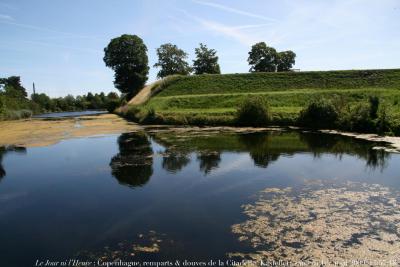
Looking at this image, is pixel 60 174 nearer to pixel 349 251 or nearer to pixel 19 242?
pixel 19 242

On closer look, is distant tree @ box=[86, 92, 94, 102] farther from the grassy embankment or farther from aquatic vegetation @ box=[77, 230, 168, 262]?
aquatic vegetation @ box=[77, 230, 168, 262]

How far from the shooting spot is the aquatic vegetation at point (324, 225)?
988 centimetres

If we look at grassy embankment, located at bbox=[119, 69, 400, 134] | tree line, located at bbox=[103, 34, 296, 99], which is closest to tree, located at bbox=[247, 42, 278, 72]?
tree line, located at bbox=[103, 34, 296, 99]

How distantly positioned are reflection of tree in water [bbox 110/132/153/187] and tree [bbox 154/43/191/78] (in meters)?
55.5

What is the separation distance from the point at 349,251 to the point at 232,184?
777 cm

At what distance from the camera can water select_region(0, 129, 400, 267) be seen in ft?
35.2

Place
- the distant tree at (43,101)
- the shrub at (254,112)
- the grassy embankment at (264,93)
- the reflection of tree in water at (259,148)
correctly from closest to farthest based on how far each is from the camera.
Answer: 1. the reflection of tree in water at (259,148)
2. the shrub at (254,112)
3. the grassy embankment at (264,93)
4. the distant tree at (43,101)

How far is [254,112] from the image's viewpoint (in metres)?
40.1

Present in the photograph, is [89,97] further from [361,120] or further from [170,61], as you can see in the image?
[361,120]

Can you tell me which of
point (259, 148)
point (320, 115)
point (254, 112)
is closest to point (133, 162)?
point (259, 148)

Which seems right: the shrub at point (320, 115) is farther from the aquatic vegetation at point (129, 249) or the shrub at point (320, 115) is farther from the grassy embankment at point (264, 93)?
the aquatic vegetation at point (129, 249)

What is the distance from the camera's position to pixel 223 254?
999 centimetres

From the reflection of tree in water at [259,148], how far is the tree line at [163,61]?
50.5 m

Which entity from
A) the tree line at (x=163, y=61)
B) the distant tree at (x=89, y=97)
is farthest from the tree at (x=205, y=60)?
the distant tree at (x=89, y=97)
